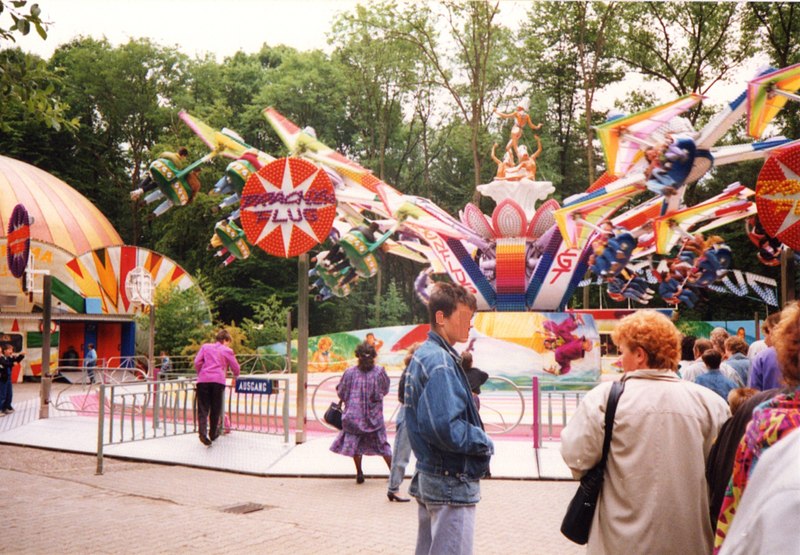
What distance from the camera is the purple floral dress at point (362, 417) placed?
29.5ft

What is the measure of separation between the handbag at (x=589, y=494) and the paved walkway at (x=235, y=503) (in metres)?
2.86

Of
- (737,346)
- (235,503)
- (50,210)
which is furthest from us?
(50,210)

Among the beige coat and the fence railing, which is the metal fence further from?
the beige coat

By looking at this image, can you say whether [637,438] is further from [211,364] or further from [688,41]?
[688,41]

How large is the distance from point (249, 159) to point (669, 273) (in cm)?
1027

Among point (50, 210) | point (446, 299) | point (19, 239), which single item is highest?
point (50, 210)

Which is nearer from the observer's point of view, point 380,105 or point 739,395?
point 739,395

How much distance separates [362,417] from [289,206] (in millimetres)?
4359

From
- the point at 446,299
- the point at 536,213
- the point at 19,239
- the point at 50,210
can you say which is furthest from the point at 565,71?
the point at 446,299

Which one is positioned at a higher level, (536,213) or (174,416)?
(536,213)

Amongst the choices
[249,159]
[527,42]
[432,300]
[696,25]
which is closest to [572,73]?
[527,42]

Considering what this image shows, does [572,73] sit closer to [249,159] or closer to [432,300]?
[249,159]

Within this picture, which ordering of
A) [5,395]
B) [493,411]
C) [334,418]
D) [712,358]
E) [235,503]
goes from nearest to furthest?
1. [712,358]
2. [235,503]
3. [334,418]
4. [493,411]
5. [5,395]

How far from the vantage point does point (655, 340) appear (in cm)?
353
